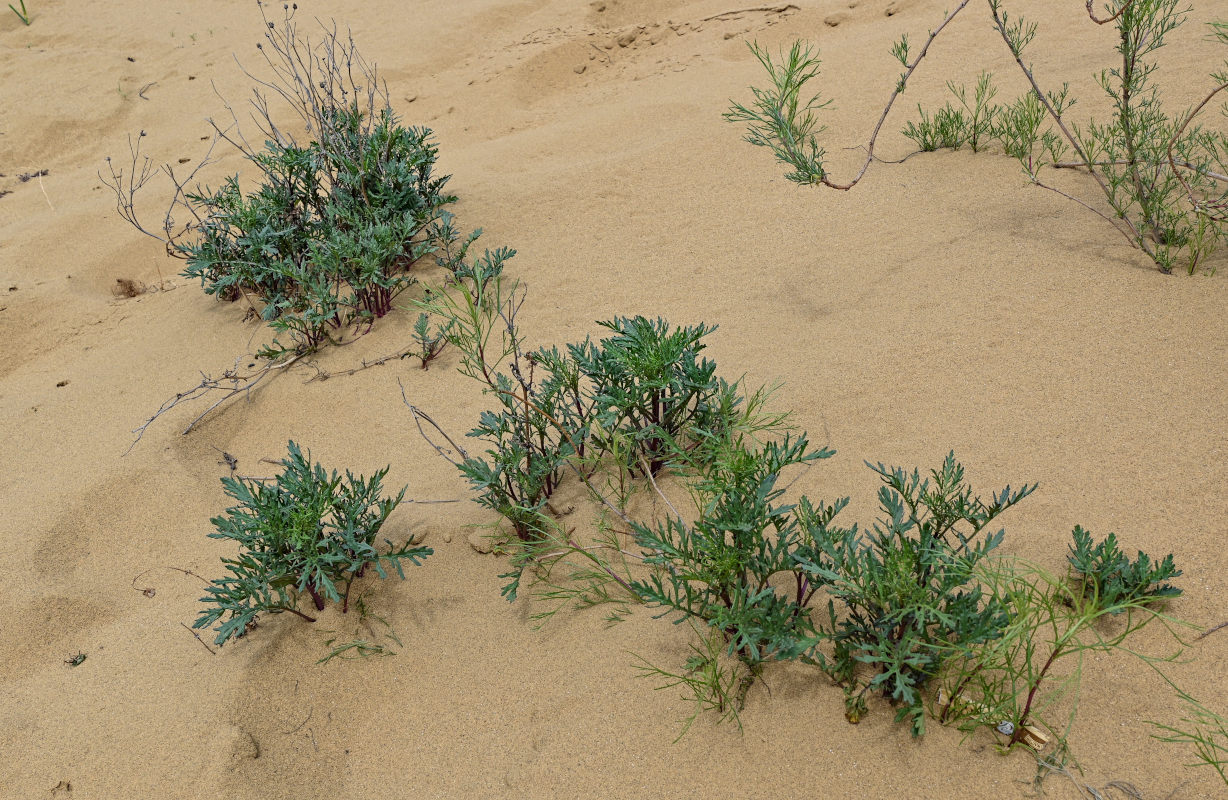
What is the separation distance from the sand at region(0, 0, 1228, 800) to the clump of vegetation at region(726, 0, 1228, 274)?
14cm

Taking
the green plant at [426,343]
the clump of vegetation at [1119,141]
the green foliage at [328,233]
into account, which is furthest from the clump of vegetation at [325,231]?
the clump of vegetation at [1119,141]

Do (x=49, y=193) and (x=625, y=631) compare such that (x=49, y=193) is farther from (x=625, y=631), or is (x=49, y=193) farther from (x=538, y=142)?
(x=625, y=631)

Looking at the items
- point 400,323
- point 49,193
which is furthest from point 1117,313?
point 49,193

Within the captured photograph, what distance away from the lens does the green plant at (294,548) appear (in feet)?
7.58

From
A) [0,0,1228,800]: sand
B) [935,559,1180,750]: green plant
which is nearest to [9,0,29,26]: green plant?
[0,0,1228,800]: sand

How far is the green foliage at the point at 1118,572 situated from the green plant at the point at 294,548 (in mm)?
1739

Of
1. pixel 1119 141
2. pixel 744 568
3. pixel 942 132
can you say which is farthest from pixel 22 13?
pixel 744 568

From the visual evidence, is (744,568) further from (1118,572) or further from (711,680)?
(1118,572)

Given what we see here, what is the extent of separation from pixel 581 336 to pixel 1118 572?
2.20 metres

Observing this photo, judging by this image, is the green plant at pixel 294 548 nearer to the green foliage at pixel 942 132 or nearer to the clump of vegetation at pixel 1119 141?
the clump of vegetation at pixel 1119 141

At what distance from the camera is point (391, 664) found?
2354mm

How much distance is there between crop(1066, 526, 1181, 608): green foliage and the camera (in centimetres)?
202

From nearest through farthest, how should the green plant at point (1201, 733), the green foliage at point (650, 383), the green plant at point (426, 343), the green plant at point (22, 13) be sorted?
A: 1. the green plant at point (1201, 733)
2. the green foliage at point (650, 383)
3. the green plant at point (426, 343)
4. the green plant at point (22, 13)

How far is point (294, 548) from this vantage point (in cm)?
239
